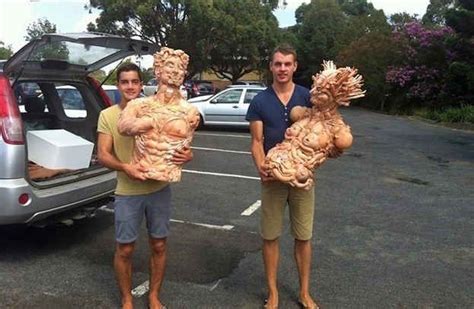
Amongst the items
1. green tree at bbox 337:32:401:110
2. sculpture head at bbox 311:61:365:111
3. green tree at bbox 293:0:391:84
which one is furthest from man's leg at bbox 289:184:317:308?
green tree at bbox 293:0:391:84

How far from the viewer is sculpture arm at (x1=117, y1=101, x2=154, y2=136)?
3.08m

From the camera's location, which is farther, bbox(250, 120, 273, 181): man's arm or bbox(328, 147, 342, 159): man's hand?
bbox(250, 120, 273, 181): man's arm

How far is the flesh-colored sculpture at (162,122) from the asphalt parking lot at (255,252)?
3.69 feet

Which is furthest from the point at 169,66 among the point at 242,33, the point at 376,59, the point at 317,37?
the point at 317,37

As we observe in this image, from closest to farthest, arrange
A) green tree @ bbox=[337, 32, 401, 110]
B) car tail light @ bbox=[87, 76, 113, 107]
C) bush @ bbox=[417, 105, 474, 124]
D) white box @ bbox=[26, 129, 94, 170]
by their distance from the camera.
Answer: white box @ bbox=[26, 129, 94, 170] < car tail light @ bbox=[87, 76, 113, 107] < bush @ bbox=[417, 105, 474, 124] < green tree @ bbox=[337, 32, 401, 110]

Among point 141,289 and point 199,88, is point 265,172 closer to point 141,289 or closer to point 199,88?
point 141,289

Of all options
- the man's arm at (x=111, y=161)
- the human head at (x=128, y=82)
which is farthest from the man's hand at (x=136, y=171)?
the human head at (x=128, y=82)

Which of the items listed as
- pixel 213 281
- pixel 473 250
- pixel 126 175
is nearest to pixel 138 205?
pixel 126 175

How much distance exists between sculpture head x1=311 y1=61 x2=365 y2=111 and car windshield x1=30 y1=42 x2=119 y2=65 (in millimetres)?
2012

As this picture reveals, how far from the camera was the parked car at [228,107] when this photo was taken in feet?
50.8

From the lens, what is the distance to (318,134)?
3250 millimetres

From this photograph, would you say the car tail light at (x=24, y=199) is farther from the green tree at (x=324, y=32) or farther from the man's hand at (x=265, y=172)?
the green tree at (x=324, y=32)

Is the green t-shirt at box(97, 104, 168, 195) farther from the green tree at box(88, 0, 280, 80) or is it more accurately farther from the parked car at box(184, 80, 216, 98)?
the green tree at box(88, 0, 280, 80)

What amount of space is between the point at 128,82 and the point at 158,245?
1.05m
